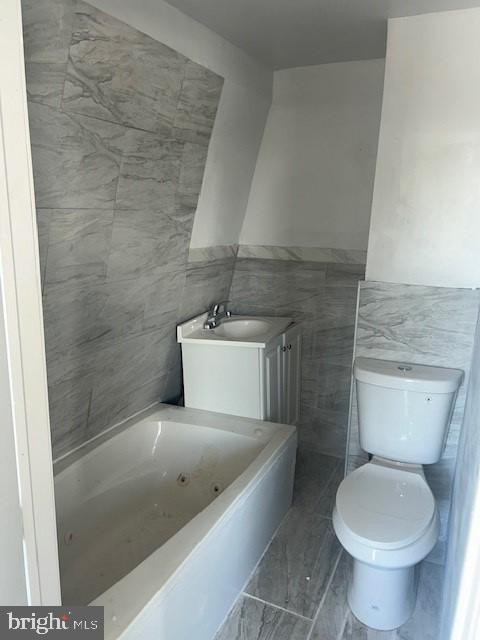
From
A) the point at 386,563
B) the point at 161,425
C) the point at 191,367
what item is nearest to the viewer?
the point at 386,563

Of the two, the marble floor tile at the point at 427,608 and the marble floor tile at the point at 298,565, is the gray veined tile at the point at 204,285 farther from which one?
the marble floor tile at the point at 427,608

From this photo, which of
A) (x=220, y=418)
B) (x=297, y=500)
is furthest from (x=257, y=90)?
(x=297, y=500)

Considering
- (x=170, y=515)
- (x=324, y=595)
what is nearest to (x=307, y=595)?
(x=324, y=595)

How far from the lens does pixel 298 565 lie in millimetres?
2211

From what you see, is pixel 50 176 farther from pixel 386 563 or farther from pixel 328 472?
pixel 328 472

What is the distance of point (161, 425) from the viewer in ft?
8.42

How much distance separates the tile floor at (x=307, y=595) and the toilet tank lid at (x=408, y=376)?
34.1 inches

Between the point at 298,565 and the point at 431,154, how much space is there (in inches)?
75.9

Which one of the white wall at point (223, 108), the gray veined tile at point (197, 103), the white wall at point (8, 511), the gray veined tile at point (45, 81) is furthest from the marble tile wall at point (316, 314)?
the white wall at point (8, 511)

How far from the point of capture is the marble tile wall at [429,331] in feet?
7.02

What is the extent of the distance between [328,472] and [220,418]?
884 mm

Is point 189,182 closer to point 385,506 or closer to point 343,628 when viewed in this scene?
point 385,506

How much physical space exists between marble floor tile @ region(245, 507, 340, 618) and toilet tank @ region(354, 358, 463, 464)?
21.7 inches

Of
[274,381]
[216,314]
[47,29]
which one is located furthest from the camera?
[216,314]
